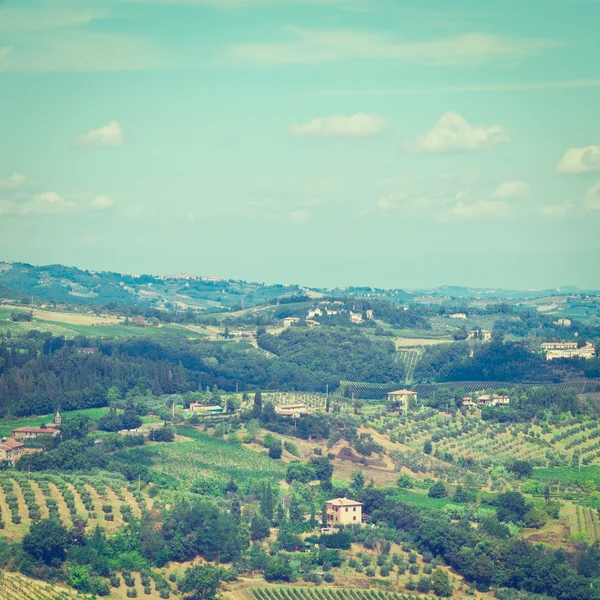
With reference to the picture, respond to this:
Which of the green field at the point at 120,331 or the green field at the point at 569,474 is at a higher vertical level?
the green field at the point at 120,331

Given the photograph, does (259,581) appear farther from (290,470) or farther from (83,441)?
(83,441)

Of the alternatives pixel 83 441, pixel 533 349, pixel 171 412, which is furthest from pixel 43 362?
pixel 533 349

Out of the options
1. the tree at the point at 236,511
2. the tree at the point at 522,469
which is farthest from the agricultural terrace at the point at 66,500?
the tree at the point at 522,469

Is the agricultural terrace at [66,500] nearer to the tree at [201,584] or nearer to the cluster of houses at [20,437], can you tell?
the tree at [201,584]

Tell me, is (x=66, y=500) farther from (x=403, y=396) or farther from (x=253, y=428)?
(x=403, y=396)

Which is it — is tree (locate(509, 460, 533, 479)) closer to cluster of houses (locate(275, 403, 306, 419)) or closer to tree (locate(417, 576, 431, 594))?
cluster of houses (locate(275, 403, 306, 419))
